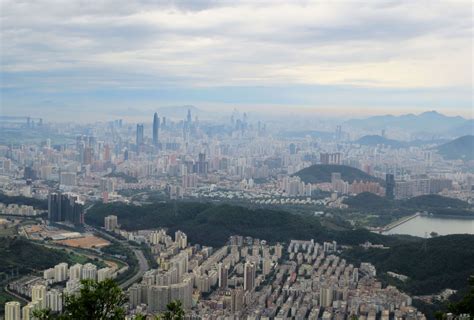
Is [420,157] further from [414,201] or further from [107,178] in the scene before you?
[107,178]

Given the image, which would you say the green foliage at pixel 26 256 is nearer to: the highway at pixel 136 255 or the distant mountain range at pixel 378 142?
the highway at pixel 136 255

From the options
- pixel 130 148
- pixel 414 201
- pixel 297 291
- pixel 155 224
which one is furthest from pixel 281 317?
pixel 130 148

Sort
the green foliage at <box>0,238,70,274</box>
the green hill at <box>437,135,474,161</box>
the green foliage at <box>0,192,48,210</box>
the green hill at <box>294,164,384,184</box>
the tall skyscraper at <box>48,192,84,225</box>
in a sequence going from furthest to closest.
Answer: the green hill at <box>437,135,474,161</box> < the green hill at <box>294,164,384,184</box> < the green foliage at <box>0,192,48,210</box> < the tall skyscraper at <box>48,192,84,225</box> < the green foliage at <box>0,238,70,274</box>

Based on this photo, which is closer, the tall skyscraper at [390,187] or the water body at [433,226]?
the water body at [433,226]

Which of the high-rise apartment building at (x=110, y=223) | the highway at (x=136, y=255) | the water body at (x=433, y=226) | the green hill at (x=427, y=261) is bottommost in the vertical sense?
the water body at (x=433, y=226)

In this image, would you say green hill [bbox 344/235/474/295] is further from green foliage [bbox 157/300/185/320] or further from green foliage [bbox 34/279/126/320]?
green foliage [bbox 34/279/126/320]

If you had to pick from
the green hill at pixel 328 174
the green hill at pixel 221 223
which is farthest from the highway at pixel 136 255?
the green hill at pixel 328 174

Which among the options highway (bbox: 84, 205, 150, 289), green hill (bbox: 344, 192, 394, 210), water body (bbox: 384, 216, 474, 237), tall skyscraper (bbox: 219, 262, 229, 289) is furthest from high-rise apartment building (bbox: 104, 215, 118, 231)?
green hill (bbox: 344, 192, 394, 210)
